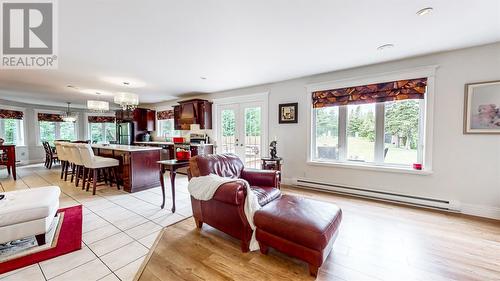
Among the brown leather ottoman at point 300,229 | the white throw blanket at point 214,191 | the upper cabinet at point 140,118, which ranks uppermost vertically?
the upper cabinet at point 140,118

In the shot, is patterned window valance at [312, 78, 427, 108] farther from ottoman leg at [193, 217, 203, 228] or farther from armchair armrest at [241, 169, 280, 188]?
ottoman leg at [193, 217, 203, 228]

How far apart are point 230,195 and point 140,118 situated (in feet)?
21.6

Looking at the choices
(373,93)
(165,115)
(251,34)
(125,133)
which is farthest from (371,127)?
(125,133)

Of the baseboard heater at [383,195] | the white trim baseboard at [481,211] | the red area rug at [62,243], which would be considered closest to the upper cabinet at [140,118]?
the red area rug at [62,243]

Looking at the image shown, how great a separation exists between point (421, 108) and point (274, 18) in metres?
2.81

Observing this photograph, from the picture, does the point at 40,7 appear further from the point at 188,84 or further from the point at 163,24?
the point at 188,84

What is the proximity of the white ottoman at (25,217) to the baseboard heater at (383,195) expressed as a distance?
12.6ft

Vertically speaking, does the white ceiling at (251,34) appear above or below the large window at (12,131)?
above

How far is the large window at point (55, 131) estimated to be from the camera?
781 cm

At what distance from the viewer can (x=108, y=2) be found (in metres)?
1.75

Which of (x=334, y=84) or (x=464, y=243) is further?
(x=334, y=84)

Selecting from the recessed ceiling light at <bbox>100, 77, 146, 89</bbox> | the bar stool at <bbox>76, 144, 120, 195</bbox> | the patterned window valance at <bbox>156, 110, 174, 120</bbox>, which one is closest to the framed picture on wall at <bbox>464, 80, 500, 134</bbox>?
the recessed ceiling light at <bbox>100, 77, 146, 89</bbox>

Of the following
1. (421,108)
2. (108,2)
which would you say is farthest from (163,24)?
(421,108)

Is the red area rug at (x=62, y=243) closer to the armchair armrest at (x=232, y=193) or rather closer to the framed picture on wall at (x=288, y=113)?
the armchair armrest at (x=232, y=193)
